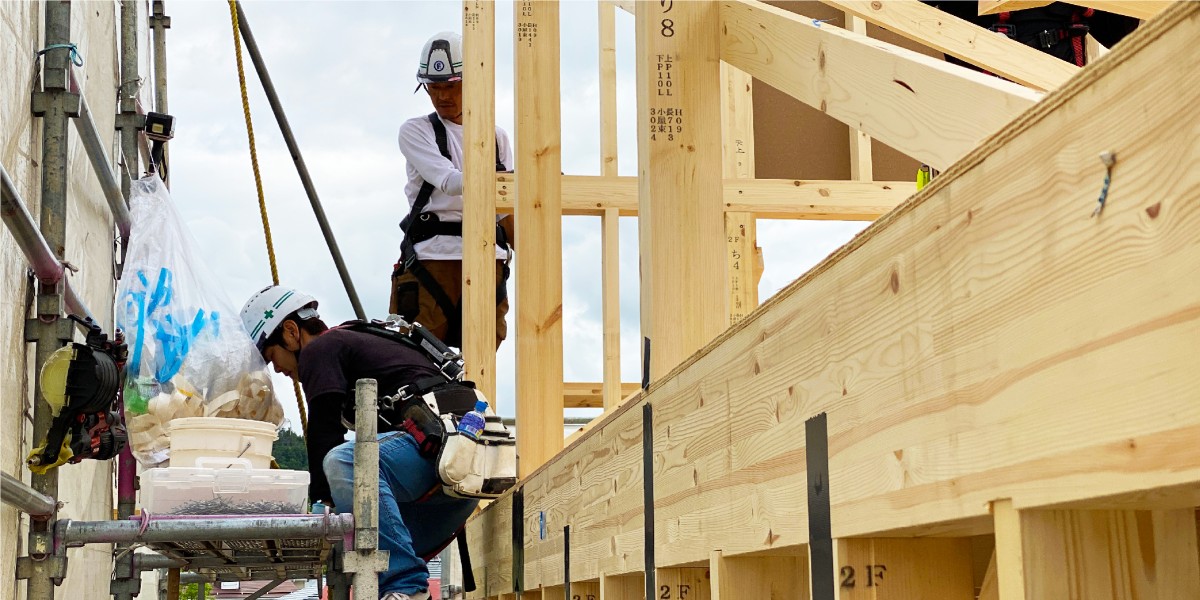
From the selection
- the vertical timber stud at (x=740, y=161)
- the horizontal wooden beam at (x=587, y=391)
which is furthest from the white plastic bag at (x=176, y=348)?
the horizontal wooden beam at (x=587, y=391)

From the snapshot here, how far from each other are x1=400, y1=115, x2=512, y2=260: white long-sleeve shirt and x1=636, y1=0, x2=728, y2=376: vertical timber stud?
355 cm

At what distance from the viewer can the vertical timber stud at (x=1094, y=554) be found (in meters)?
1.28

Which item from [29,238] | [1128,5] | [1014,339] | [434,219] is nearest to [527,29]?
[434,219]

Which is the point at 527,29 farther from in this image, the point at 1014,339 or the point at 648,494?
the point at 1014,339

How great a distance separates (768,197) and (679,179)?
314 centimetres

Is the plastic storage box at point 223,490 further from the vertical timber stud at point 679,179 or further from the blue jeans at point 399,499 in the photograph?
the vertical timber stud at point 679,179

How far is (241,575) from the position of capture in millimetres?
5801

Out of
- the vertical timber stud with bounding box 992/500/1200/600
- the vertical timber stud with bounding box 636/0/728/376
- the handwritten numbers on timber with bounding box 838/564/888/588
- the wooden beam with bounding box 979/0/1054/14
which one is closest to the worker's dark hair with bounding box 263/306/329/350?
the vertical timber stud with bounding box 636/0/728/376

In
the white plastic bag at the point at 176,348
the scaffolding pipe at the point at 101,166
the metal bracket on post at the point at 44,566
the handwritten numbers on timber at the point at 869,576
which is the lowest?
the handwritten numbers on timber at the point at 869,576

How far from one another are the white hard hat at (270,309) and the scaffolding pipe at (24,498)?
5.64 feet

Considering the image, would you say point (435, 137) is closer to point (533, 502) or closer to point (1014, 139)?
point (533, 502)

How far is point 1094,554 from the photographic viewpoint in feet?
4.29

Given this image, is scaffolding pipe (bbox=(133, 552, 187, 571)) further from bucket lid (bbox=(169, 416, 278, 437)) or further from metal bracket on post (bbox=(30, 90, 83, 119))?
metal bracket on post (bbox=(30, 90, 83, 119))

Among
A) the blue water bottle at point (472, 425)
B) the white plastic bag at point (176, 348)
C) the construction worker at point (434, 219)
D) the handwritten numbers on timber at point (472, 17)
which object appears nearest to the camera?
the white plastic bag at point (176, 348)
